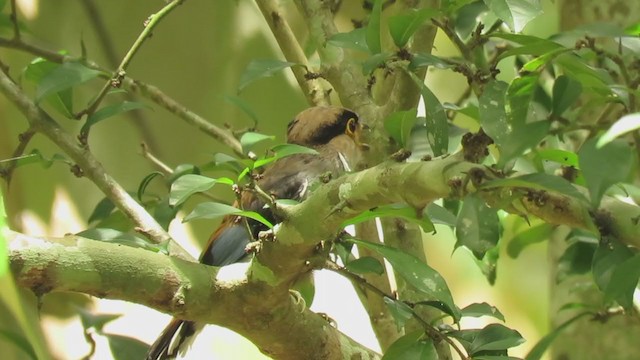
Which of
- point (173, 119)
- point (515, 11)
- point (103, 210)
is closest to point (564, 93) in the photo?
point (515, 11)

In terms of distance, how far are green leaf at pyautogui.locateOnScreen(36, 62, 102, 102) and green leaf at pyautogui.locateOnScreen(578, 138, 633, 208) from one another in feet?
2.18

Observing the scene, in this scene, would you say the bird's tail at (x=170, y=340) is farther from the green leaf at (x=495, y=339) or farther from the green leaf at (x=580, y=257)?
the green leaf at (x=580, y=257)

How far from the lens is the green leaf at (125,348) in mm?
1202

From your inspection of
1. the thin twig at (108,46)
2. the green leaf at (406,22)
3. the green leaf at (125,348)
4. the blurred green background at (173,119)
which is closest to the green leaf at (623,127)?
the green leaf at (406,22)

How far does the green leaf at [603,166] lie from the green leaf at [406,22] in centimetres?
34

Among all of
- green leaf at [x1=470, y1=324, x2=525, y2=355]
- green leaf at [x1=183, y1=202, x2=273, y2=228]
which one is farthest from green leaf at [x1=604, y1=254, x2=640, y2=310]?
green leaf at [x1=183, y1=202, x2=273, y2=228]

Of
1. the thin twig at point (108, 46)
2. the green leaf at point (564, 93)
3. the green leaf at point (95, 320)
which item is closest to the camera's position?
the green leaf at point (564, 93)

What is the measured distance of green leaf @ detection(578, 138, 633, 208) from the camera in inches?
22.0

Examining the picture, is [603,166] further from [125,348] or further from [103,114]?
[125,348]

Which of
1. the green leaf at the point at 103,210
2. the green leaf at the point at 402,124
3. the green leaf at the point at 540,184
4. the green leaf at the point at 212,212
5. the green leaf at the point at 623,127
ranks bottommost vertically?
the green leaf at the point at 103,210

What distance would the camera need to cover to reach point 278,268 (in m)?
0.81

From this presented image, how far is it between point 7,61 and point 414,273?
129cm

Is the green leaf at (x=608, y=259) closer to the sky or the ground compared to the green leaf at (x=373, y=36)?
closer to the ground

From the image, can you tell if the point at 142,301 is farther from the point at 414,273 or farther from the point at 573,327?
the point at 573,327
